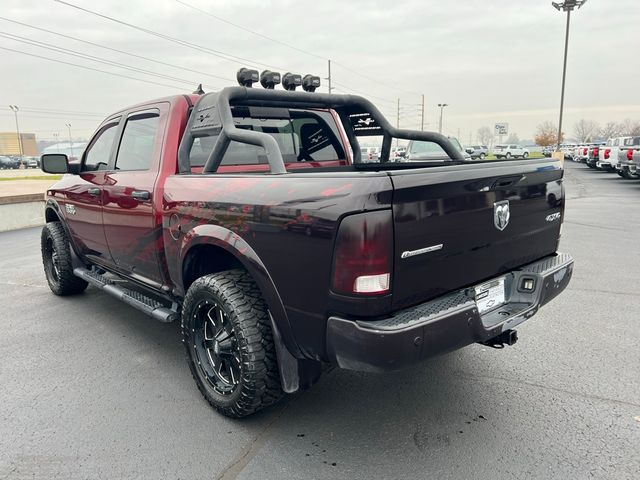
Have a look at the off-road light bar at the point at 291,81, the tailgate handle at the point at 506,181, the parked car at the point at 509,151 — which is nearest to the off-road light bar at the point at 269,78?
the off-road light bar at the point at 291,81

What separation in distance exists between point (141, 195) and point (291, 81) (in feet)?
4.79

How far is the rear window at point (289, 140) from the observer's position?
11.9 ft

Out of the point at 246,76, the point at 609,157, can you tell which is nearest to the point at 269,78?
the point at 246,76

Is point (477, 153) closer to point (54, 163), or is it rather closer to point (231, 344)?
point (54, 163)

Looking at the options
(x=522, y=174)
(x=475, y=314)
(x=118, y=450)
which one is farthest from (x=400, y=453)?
(x=522, y=174)

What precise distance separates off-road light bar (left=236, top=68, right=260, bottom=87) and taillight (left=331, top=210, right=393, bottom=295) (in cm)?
186

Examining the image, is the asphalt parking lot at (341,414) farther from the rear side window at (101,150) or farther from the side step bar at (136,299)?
the rear side window at (101,150)

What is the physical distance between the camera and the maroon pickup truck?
212 cm

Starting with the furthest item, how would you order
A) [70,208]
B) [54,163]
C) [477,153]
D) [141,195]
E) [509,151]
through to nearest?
[509,151], [477,153], [70,208], [54,163], [141,195]

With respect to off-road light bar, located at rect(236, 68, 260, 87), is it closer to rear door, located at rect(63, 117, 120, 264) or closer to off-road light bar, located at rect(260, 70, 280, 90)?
off-road light bar, located at rect(260, 70, 280, 90)

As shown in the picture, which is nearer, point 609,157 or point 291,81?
point 291,81

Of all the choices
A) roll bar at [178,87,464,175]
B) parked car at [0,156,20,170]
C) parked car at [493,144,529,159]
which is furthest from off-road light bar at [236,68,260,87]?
parked car at [0,156,20,170]

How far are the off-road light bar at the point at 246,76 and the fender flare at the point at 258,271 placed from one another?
4.09 ft

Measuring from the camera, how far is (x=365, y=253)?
205 cm
